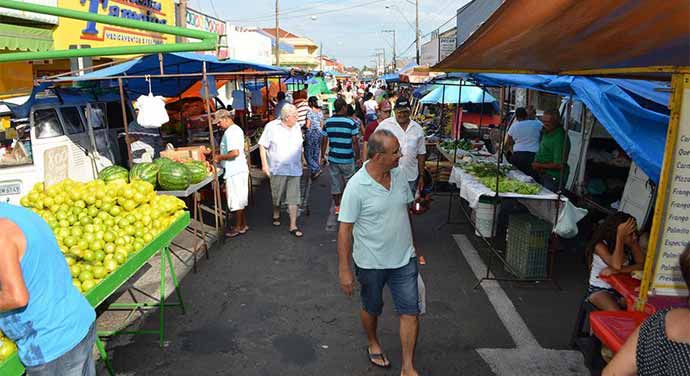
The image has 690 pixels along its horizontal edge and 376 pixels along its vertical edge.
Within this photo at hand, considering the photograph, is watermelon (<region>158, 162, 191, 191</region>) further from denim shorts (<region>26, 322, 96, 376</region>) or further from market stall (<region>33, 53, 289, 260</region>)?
denim shorts (<region>26, 322, 96, 376</region>)

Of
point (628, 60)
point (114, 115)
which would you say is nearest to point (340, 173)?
point (114, 115)

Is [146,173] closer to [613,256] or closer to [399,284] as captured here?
[399,284]

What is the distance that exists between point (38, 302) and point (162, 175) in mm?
4354

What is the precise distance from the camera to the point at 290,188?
7832 millimetres

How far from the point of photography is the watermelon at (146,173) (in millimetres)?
6648

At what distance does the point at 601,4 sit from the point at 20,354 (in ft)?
12.1

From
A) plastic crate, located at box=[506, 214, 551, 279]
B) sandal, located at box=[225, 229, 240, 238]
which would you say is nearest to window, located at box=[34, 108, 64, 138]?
sandal, located at box=[225, 229, 240, 238]

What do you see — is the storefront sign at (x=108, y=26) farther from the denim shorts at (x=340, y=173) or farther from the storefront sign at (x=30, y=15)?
the denim shorts at (x=340, y=173)

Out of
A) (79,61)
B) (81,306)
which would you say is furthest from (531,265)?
(79,61)

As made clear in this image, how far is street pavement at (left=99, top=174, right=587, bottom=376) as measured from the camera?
14.1 feet

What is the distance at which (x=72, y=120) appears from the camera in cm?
891

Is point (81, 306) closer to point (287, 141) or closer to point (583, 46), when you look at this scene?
point (583, 46)

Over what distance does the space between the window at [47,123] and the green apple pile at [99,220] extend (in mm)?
3162

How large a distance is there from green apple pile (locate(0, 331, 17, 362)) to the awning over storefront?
3.50 meters
